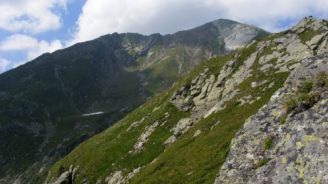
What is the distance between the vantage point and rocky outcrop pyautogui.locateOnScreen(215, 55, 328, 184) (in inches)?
552

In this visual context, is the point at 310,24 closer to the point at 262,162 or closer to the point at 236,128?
the point at 236,128

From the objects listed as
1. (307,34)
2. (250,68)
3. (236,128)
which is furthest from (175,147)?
(307,34)

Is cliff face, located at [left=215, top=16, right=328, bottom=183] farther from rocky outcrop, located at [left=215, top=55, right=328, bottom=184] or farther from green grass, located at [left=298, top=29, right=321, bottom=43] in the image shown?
green grass, located at [left=298, top=29, right=321, bottom=43]

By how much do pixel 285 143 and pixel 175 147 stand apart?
5464 cm

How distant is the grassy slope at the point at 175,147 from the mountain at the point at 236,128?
218 millimetres

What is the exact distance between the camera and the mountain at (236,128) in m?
15.3

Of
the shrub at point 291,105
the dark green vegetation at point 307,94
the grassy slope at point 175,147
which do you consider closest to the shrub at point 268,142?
the dark green vegetation at point 307,94

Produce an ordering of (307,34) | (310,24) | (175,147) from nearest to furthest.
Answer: (175,147), (307,34), (310,24)

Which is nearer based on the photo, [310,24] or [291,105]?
[291,105]

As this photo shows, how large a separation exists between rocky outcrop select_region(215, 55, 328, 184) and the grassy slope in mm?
28365

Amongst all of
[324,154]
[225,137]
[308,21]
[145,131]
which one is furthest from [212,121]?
[324,154]

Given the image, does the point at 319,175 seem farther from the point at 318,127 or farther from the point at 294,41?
the point at 294,41

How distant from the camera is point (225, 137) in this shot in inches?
2296

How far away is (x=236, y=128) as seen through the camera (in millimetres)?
59469
